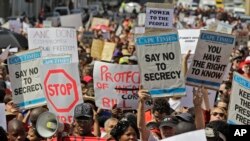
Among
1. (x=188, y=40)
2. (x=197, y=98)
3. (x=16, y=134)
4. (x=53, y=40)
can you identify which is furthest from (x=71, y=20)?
(x=16, y=134)

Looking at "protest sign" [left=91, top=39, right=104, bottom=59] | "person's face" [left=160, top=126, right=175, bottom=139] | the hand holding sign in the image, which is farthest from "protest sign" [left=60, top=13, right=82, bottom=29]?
"person's face" [left=160, top=126, right=175, bottom=139]

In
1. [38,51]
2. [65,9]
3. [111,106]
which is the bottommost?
[65,9]

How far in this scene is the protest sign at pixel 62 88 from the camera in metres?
9.61

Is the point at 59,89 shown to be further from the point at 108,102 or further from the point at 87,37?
the point at 87,37

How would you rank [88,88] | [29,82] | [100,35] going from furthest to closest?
[100,35], [88,88], [29,82]

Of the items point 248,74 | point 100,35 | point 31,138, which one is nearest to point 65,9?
point 100,35

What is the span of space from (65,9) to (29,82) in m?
37.1

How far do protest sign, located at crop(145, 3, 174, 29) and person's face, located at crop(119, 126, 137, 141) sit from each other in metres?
5.10

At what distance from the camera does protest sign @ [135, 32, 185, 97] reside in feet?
29.0

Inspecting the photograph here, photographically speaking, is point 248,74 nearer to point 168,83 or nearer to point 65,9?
point 168,83

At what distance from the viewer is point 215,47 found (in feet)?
32.9

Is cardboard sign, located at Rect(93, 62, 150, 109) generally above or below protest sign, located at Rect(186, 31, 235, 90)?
below

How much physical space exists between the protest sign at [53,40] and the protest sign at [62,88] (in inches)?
50.3

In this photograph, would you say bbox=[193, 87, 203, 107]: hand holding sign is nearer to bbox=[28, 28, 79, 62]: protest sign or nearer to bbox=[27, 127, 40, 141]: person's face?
bbox=[27, 127, 40, 141]: person's face
